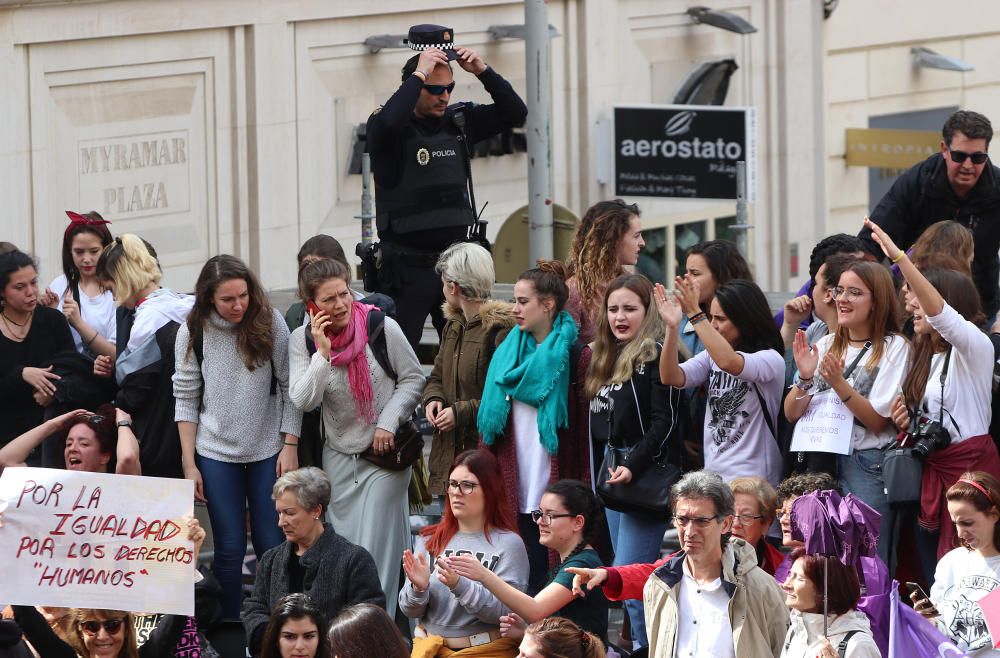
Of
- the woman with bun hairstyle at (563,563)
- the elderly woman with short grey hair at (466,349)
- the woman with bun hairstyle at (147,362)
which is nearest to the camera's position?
the woman with bun hairstyle at (563,563)

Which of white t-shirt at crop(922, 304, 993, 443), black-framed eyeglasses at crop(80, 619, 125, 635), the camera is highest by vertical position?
white t-shirt at crop(922, 304, 993, 443)

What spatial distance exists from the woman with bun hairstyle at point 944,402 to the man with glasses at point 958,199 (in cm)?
114

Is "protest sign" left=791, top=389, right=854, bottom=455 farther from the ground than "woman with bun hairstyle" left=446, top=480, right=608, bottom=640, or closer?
farther from the ground

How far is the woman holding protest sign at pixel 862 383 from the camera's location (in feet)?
25.4

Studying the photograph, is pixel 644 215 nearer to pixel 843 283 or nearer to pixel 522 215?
pixel 522 215

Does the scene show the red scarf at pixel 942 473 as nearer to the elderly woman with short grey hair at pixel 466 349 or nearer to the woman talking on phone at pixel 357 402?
the elderly woman with short grey hair at pixel 466 349

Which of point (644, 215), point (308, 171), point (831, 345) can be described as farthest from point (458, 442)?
point (644, 215)

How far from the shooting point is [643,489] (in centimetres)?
801

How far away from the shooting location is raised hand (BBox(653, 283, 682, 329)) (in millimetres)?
7855

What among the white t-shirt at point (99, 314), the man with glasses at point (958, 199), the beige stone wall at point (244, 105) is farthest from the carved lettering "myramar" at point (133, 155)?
the man with glasses at point (958, 199)

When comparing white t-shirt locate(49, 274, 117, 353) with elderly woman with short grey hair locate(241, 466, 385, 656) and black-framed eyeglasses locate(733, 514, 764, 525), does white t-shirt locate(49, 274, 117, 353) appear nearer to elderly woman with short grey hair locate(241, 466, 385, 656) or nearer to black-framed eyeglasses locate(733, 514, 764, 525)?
elderly woman with short grey hair locate(241, 466, 385, 656)

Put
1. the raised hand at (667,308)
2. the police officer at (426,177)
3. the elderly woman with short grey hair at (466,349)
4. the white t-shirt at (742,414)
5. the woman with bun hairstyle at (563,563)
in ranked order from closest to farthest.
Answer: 1. the woman with bun hairstyle at (563,563)
2. the raised hand at (667,308)
3. the white t-shirt at (742,414)
4. the elderly woman with short grey hair at (466,349)
5. the police officer at (426,177)

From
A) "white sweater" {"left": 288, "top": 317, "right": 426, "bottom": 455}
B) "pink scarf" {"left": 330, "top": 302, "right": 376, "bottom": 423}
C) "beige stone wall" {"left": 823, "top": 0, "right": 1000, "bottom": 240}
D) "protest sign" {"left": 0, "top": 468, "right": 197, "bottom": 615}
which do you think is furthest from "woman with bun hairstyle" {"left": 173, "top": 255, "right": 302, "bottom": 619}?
"beige stone wall" {"left": 823, "top": 0, "right": 1000, "bottom": 240}

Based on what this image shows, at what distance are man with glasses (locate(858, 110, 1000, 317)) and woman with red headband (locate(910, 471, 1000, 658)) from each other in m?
1.88
